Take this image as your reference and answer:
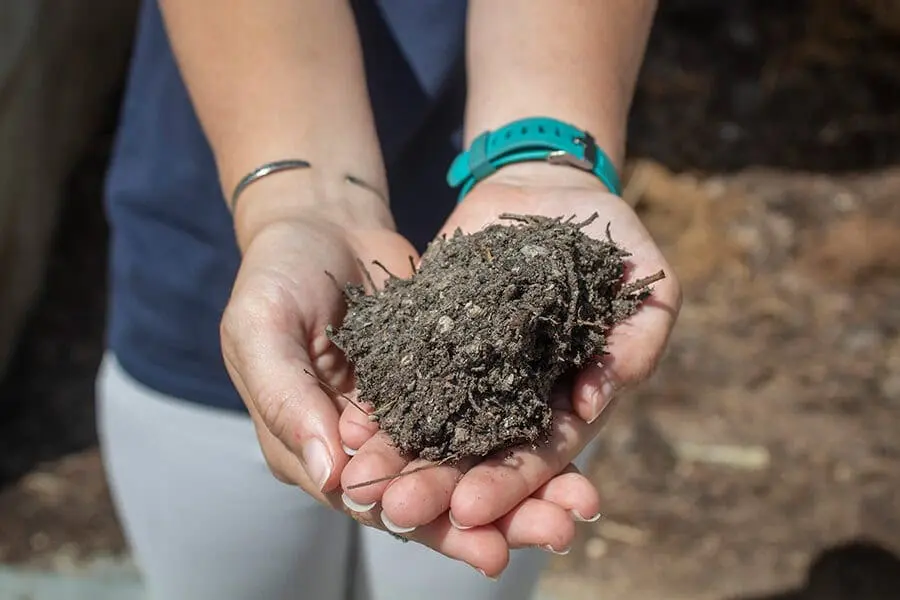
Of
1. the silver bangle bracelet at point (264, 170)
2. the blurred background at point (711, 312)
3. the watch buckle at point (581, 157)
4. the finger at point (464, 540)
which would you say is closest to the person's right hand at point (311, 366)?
the finger at point (464, 540)

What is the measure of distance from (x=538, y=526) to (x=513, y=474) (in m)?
0.10

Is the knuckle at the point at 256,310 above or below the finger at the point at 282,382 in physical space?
above

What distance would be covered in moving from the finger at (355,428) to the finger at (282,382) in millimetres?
22

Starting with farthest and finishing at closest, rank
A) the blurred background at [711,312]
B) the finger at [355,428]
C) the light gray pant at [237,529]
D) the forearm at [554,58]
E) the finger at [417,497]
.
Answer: the blurred background at [711,312] < the light gray pant at [237,529] < the forearm at [554,58] < the finger at [355,428] < the finger at [417,497]

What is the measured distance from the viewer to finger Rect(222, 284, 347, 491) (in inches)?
52.7

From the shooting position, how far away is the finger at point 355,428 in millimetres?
1381

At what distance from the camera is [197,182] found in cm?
189

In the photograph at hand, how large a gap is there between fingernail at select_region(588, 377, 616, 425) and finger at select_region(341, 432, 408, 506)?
316mm

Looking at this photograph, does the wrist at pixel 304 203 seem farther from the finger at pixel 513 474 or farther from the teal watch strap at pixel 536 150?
the finger at pixel 513 474

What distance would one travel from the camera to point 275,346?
1.42 meters

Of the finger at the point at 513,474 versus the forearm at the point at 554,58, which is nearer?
the finger at the point at 513,474

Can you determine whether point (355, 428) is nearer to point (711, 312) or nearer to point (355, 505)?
point (355, 505)

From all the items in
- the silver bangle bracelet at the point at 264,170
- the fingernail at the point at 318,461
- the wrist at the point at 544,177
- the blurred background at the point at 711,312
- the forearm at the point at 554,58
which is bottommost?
the blurred background at the point at 711,312

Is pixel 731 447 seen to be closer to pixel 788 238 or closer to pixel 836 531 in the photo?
pixel 836 531
